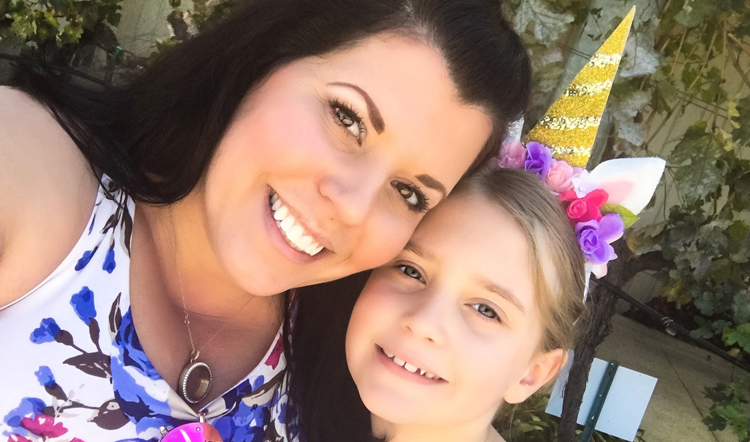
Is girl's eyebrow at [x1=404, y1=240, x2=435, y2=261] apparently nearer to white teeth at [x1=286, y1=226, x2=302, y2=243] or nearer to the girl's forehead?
the girl's forehead

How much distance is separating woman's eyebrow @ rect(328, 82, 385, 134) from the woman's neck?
85 centimetres

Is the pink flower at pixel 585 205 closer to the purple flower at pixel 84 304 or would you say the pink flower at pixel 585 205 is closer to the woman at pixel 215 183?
the woman at pixel 215 183

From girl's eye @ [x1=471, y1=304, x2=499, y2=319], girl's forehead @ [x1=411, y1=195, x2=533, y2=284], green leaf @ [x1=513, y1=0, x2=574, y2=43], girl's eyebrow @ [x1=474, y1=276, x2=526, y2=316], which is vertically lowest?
girl's eye @ [x1=471, y1=304, x2=499, y2=319]

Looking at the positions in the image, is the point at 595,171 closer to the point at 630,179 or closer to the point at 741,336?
the point at 630,179

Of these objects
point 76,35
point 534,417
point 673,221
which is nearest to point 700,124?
point 673,221

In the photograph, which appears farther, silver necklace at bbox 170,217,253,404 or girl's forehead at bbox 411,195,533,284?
girl's forehead at bbox 411,195,533,284

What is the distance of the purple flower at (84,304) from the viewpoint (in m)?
1.14

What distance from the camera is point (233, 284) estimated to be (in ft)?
4.90

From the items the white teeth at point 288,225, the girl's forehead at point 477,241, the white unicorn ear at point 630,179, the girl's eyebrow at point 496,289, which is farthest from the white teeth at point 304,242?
the white unicorn ear at point 630,179

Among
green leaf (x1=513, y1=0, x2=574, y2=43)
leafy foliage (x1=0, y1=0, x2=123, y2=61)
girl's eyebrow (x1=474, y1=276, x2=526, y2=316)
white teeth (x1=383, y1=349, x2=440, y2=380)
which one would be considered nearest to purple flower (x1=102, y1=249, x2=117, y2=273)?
white teeth (x1=383, y1=349, x2=440, y2=380)

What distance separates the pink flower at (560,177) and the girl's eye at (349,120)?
2.09ft

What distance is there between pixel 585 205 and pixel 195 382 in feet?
3.55

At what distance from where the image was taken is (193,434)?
4.12ft

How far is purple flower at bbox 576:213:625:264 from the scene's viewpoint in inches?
60.5
